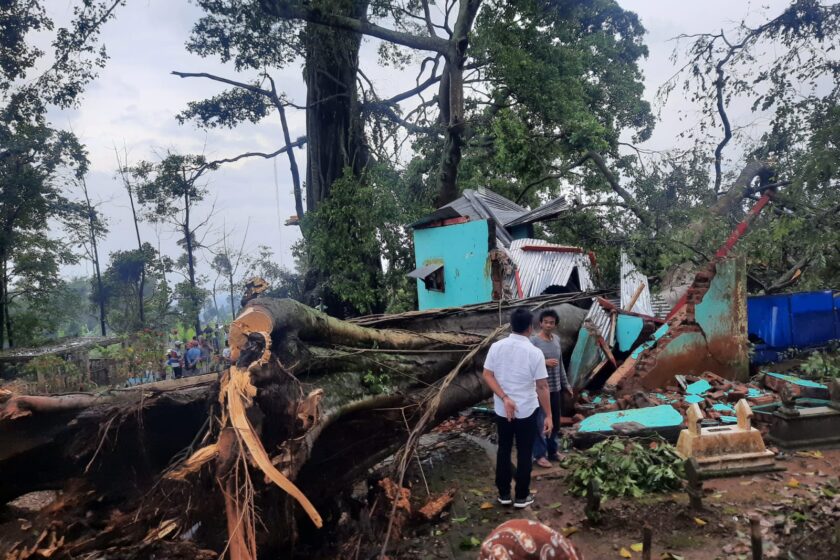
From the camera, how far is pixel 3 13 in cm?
1306

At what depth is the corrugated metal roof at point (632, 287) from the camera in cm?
964

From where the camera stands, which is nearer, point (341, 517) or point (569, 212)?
point (341, 517)

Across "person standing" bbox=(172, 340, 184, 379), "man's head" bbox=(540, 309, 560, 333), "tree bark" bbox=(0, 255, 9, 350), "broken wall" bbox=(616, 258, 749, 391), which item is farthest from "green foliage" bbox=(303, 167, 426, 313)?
"tree bark" bbox=(0, 255, 9, 350)

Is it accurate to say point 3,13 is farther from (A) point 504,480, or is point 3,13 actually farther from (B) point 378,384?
(A) point 504,480

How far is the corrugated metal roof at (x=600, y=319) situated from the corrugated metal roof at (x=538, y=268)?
7.90 ft

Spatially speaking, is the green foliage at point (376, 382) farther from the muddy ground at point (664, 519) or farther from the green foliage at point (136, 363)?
the green foliage at point (136, 363)

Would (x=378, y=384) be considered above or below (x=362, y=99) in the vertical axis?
below

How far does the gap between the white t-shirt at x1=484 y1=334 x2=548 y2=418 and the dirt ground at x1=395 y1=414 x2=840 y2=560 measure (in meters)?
0.89

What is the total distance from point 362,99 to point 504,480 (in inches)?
582

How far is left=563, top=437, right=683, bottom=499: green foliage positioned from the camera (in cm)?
442

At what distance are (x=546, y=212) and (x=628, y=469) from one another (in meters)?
8.39

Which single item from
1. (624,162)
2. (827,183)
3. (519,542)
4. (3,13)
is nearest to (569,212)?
(624,162)

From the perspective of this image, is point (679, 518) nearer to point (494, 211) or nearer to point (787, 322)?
point (787, 322)

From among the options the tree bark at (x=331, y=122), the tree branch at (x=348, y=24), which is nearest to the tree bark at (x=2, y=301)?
the tree bark at (x=331, y=122)
